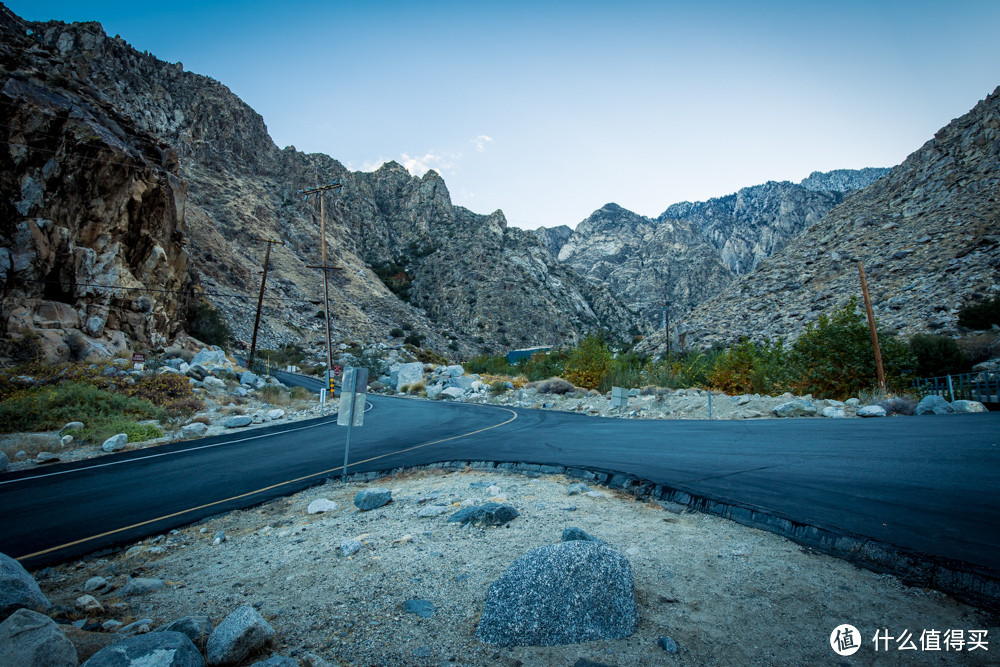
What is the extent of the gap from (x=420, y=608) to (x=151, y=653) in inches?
55.5

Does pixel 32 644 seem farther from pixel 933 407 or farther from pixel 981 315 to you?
pixel 981 315

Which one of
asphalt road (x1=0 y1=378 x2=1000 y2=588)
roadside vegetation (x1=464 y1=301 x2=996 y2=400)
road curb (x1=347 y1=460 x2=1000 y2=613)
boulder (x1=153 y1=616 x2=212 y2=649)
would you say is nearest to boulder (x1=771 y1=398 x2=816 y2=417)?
asphalt road (x1=0 y1=378 x2=1000 y2=588)

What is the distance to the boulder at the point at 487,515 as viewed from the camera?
14.5 feet

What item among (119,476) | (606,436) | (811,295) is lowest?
(119,476)

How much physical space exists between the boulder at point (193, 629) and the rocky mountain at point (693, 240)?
92.8m

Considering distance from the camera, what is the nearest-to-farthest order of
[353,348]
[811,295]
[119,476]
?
[119,476] → [811,295] → [353,348]

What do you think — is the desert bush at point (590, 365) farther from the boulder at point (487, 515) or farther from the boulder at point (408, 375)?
the boulder at point (487, 515)

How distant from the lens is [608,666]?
2172 mm

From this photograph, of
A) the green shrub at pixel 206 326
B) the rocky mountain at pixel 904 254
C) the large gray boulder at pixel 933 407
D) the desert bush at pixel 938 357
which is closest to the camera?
the large gray boulder at pixel 933 407

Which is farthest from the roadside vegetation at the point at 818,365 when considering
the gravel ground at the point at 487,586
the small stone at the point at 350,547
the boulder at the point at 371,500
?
the small stone at the point at 350,547

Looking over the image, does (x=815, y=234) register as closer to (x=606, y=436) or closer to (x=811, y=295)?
(x=811, y=295)

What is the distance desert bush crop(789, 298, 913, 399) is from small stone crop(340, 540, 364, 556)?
17567 millimetres

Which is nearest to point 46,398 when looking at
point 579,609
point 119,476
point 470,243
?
point 119,476

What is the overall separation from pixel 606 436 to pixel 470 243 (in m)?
70.4
